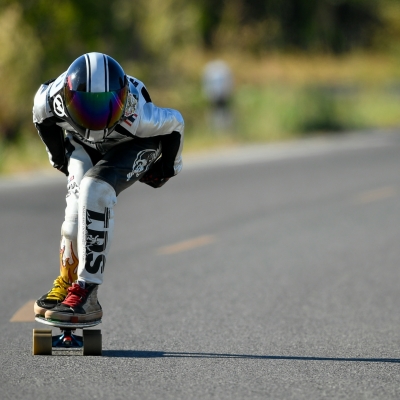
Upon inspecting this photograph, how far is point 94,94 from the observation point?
4926 millimetres

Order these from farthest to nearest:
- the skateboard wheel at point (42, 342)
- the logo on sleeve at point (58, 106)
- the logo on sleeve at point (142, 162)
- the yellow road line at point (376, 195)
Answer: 1. the yellow road line at point (376, 195)
2. the logo on sleeve at point (142, 162)
3. the skateboard wheel at point (42, 342)
4. the logo on sleeve at point (58, 106)

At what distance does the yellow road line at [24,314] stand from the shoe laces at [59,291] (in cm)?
102

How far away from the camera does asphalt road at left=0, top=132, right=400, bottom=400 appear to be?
15.9 ft

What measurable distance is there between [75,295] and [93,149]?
2.84ft

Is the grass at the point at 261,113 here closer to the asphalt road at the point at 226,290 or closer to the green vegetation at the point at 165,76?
the green vegetation at the point at 165,76

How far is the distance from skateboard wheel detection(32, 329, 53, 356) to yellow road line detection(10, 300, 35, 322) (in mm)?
1081

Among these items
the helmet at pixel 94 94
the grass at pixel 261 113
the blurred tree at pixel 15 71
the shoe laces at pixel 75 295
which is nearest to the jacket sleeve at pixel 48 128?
the helmet at pixel 94 94

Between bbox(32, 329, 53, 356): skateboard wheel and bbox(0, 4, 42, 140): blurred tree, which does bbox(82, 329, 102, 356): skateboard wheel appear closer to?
bbox(32, 329, 53, 356): skateboard wheel

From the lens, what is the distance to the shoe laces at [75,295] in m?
5.18

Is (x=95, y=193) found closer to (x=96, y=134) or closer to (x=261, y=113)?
(x=96, y=134)

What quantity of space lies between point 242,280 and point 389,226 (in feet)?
11.0

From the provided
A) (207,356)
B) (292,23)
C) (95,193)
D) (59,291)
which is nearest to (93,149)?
(95,193)

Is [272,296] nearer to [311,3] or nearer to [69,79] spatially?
[69,79]

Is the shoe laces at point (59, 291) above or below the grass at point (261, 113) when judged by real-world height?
below
